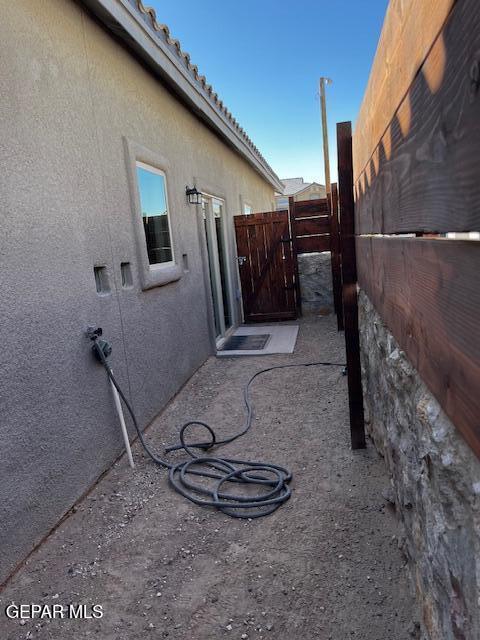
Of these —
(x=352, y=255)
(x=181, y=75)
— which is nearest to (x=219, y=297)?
(x=181, y=75)

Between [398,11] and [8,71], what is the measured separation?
217 cm

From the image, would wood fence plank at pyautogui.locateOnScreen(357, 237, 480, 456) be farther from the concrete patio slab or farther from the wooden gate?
the wooden gate

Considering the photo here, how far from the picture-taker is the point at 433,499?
1.29 meters

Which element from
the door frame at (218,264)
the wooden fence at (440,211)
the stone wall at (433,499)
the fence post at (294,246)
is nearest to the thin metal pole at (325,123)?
the fence post at (294,246)

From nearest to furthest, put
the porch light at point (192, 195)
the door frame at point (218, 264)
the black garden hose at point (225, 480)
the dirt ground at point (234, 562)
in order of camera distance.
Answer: the dirt ground at point (234, 562) < the black garden hose at point (225, 480) < the porch light at point (192, 195) < the door frame at point (218, 264)

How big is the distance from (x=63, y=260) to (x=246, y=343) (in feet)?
14.5

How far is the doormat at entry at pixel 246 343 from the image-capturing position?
6.82 m

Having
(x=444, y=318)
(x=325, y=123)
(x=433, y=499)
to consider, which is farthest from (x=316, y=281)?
(x=325, y=123)

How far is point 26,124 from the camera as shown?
2.66m

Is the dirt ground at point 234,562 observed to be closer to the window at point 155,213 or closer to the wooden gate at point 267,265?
the window at point 155,213

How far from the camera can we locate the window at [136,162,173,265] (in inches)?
175

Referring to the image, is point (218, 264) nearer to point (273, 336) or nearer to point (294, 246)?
point (273, 336)

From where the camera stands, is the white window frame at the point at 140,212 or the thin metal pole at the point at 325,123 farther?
the thin metal pole at the point at 325,123

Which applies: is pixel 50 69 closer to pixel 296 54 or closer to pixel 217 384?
pixel 217 384
